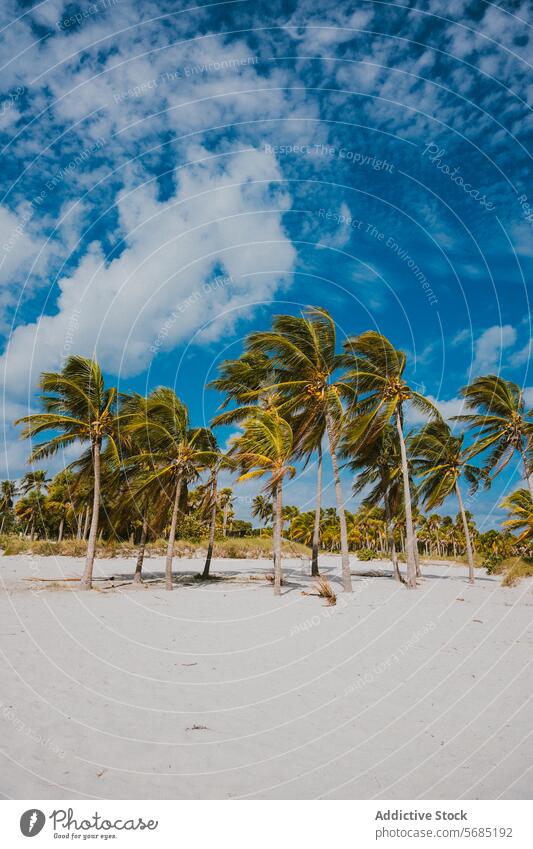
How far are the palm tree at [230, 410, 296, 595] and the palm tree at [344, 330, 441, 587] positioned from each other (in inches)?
130

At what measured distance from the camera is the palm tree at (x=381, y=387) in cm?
1723

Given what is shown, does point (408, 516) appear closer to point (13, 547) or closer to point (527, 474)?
point (527, 474)

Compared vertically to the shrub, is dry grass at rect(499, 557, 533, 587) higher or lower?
higher

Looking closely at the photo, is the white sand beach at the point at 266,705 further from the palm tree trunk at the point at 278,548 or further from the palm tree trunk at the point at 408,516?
the palm tree trunk at the point at 408,516

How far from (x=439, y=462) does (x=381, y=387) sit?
11239 mm

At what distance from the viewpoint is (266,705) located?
552 cm

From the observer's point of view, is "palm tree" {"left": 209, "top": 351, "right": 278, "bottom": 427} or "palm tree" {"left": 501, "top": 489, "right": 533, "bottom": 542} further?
"palm tree" {"left": 501, "top": 489, "right": 533, "bottom": 542}

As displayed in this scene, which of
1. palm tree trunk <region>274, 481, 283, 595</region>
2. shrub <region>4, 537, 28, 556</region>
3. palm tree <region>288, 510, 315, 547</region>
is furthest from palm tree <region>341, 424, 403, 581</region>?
palm tree <region>288, 510, 315, 547</region>

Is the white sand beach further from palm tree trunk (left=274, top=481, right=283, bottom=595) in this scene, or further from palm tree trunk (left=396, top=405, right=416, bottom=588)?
palm tree trunk (left=396, top=405, right=416, bottom=588)

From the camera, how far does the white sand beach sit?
3797 millimetres

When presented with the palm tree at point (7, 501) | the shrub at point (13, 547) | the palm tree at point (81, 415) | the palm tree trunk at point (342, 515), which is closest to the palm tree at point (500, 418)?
the palm tree trunk at point (342, 515)

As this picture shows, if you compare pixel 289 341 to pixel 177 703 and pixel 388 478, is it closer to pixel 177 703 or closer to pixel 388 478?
pixel 388 478
